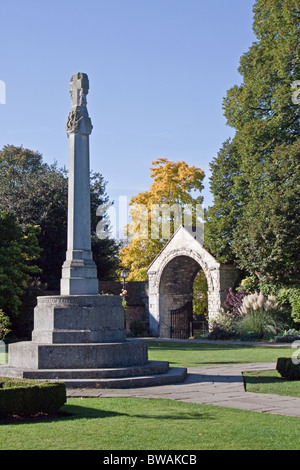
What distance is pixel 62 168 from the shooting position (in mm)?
35844

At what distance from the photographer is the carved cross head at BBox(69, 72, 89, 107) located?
11.2 meters

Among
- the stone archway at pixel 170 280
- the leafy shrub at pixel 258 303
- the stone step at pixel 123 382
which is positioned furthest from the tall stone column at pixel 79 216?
the stone archway at pixel 170 280

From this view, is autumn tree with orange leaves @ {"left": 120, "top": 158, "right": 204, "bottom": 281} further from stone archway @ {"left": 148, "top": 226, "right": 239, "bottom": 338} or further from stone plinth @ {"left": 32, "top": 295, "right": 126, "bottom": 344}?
stone plinth @ {"left": 32, "top": 295, "right": 126, "bottom": 344}

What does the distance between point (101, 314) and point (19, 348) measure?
1.61 m

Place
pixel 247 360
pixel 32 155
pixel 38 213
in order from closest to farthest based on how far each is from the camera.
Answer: pixel 247 360 → pixel 38 213 → pixel 32 155

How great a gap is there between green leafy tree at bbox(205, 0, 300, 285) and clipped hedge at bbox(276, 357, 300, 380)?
1147 centimetres

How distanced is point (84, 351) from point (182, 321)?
20651mm

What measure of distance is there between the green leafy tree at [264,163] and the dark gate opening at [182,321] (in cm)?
480

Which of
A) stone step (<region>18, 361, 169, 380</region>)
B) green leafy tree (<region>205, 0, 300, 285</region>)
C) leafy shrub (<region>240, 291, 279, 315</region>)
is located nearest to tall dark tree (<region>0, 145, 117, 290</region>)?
green leafy tree (<region>205, 0, 300, 285</region>)

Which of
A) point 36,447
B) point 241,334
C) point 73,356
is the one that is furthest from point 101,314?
point 241,334

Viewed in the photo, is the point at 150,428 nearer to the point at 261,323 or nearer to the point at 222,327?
the point at 261,323

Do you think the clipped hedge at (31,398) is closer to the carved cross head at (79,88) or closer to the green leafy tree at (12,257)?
the carved cross head at (79,88)

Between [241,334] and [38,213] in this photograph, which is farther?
[38,213]
